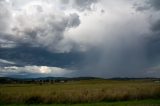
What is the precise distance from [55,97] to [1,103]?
6796 mm

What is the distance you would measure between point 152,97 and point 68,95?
12.0 m

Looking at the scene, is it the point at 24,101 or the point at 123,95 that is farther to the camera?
the point at 123,95

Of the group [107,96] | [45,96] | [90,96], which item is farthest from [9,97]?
[107,96]

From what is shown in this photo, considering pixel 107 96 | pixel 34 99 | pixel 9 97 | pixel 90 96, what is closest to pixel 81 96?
pixel 90 96

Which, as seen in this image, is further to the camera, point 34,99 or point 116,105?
point 34,99

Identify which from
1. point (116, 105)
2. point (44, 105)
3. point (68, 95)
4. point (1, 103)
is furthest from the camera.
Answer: point (68, 95)

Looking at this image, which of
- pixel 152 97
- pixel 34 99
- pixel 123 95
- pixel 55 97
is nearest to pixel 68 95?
pixel 55 97

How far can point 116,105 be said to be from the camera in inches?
1211

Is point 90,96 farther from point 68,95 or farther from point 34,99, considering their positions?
point 34,99

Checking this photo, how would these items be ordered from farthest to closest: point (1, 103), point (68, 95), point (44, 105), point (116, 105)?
1. point (68, 95)
2. point (1, 103)
3. point (44, 105)
4. point (116, 105)

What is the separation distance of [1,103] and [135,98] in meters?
17.6

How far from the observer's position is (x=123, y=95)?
3897 cm

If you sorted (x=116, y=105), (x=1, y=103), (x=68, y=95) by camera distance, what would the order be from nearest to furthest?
(x=116, y=105)
(x=1, y=103)
(x=68, y=95)

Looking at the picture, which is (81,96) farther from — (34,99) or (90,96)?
(34,99)
